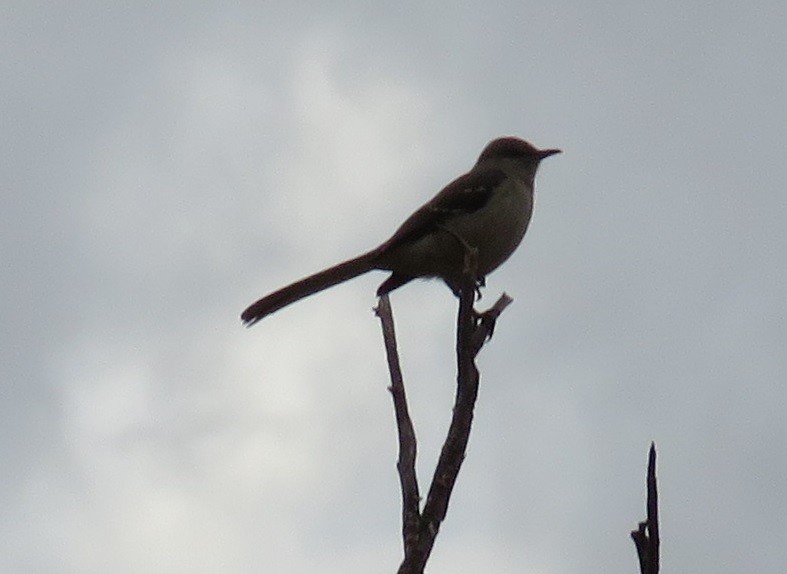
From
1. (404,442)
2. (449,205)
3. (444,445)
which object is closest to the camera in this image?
(444,445)

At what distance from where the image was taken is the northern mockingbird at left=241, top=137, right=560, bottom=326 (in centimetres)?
786

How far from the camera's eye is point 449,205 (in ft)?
26.7

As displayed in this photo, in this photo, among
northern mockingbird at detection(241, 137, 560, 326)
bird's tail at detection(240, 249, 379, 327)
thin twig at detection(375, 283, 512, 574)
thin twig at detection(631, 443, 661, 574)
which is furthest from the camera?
northern mockingbird at detection(241, 137, 560, 326)

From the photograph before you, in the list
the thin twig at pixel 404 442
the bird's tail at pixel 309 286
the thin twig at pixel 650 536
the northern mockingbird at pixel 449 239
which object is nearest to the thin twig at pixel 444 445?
the thin twig at pixel 404 442

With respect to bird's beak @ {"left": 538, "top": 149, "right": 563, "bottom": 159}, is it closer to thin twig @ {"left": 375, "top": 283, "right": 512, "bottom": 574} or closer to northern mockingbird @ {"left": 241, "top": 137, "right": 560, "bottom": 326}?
northern mockingbird @ {"left": 241, "top": 137, "right": 560, "bottom": 326}

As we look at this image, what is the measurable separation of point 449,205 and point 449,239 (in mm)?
393

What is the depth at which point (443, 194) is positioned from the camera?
27.3ft

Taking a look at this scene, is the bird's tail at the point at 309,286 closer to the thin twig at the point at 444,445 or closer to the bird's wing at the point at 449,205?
the bird's wing at the point at 449,205

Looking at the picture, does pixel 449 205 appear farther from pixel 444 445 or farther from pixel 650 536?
pixel 650 536

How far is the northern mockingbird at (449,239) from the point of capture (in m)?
7.86

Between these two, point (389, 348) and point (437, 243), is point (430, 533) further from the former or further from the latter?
point (437, 243)

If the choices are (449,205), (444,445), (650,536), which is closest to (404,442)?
(444,445)

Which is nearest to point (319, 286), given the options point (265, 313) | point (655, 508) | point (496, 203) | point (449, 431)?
point (265, 313)

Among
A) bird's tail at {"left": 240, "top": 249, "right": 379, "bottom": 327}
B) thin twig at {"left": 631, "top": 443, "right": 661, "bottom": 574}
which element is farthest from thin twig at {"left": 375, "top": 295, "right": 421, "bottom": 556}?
bird's tail at {"left": 240, "top": 249, "right": 379, "bottom": 327}
